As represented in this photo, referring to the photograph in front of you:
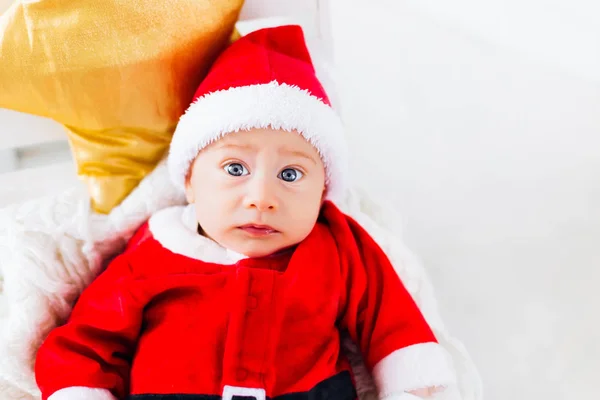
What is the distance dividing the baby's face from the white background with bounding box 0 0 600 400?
0.36m

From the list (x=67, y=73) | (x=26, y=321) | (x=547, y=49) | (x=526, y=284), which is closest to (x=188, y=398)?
(x=26, y=321)

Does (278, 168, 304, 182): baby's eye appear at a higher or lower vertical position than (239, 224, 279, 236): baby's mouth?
higher

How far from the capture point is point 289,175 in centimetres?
79

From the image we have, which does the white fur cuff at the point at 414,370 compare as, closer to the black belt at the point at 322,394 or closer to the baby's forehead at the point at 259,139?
the black belt at the point at 322,394

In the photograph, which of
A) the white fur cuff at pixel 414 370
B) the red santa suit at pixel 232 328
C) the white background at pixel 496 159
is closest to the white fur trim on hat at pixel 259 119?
the red santa suit at pixel 232 328

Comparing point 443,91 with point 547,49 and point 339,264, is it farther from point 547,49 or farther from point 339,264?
A: point 339,264

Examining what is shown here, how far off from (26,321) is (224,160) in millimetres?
340

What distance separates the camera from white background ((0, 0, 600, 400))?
3.37ft

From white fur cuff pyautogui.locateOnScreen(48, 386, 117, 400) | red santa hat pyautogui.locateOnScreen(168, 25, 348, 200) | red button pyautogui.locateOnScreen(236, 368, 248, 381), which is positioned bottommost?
white fur cuff pyautogui.locateOnScreen(48, 386, 117, 400)

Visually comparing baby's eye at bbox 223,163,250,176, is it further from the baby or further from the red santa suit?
the red santa suit

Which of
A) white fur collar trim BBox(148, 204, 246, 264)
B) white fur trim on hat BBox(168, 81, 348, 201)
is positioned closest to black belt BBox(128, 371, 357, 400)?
white fur collar trim BBox(148, 204, 246, 264)

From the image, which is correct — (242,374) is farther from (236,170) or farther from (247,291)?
(236,170)

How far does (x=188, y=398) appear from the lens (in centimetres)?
74

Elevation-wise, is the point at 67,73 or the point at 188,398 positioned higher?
the point at 67,73
